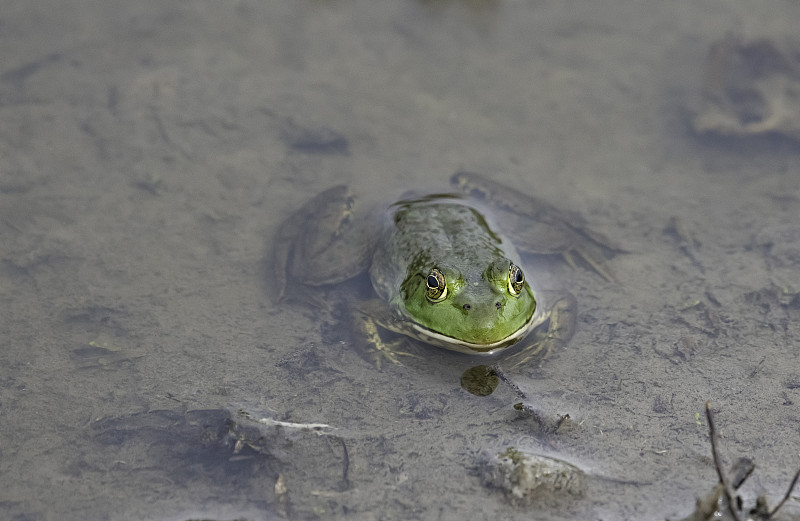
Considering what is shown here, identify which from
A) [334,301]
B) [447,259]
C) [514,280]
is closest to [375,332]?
[334,301]

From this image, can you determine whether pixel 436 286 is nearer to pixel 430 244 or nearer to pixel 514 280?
pixel 514 280

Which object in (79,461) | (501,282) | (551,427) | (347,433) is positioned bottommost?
(79,461)

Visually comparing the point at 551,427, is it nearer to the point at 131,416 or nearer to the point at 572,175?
the point at 131,416

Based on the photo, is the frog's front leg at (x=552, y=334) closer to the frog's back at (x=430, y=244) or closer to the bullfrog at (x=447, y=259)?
the bullfrog at (x=447, y=259)

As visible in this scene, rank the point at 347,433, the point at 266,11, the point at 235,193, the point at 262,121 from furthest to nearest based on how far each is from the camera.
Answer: the point at 266,11, the point at 262,121, the point at 235,193, the point at 347,433

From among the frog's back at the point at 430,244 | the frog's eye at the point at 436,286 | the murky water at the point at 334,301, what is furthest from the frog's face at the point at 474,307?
the murky water at the point at 334,301

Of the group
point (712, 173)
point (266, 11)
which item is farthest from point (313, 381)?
point (266, 11)
